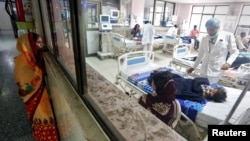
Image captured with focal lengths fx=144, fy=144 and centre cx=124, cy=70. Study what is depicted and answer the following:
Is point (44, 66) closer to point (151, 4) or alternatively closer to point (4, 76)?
point (4, 76)

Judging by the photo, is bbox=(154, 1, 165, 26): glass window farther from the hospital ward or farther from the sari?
the sari

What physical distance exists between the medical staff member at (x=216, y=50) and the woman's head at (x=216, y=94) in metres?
0.47

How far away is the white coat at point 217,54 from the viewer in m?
2.12

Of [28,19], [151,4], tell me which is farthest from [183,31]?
[28,19]

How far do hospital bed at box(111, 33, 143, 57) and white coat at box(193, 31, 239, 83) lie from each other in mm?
2721

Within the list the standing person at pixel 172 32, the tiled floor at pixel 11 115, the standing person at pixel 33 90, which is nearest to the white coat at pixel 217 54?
the standing person at pixel 33 90

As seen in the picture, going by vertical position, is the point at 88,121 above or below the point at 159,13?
below

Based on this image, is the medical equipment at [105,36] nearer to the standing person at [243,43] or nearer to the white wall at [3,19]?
the standing person at [243,43]

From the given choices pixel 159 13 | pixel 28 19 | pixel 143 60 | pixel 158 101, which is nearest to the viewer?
pixel 158 101

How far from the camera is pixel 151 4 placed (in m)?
7.19

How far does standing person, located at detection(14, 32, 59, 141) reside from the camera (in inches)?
57.9

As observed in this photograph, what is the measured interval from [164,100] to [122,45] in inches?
136

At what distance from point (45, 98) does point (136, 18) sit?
5526 millimetres

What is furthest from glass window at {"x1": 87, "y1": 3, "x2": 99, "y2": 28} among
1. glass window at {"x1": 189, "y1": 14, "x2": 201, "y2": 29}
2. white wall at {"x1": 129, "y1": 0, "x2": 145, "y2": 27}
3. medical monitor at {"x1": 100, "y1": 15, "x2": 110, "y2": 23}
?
glass window at {"x1": 189, "y1": 14, "x2": 201, "y2": 29}
